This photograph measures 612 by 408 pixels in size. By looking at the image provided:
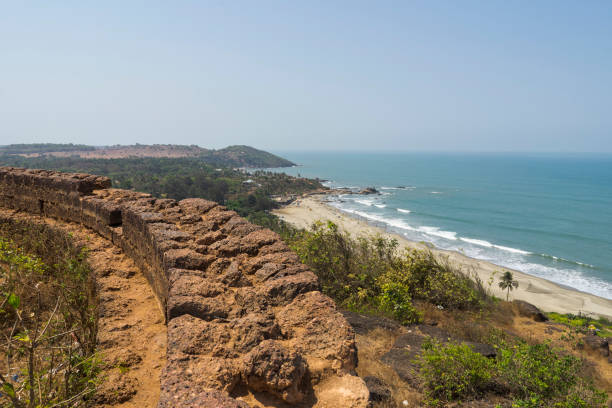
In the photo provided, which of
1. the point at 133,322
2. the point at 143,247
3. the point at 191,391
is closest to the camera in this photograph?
the point at 191,391

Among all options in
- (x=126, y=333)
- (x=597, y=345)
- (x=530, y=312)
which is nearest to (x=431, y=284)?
(x=597, y=345)

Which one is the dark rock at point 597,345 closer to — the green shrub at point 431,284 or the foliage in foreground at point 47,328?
the green shrub at point 431,284

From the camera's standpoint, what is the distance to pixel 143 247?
5297 mm

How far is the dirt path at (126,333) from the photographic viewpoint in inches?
117

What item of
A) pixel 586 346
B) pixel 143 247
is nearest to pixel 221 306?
pixel 143 247

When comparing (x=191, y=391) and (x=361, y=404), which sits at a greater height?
(x=191, y=391)

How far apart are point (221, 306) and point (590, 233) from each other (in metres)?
58.5

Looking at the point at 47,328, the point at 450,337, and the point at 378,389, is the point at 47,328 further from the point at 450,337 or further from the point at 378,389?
the point at 450,337

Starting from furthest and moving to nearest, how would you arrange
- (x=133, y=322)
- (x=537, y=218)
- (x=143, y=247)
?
(x=537, y=218), (x=143, y=247), (x=133, y=322)

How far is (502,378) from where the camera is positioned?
512cm

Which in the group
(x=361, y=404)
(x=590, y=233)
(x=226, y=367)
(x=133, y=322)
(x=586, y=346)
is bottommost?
(x=590, y=233)

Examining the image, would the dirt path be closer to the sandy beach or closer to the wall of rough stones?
the wall of rough stones

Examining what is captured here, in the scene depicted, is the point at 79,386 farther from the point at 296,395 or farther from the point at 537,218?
the point at 537,218

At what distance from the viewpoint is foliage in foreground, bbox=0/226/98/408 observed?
2.37 metres
